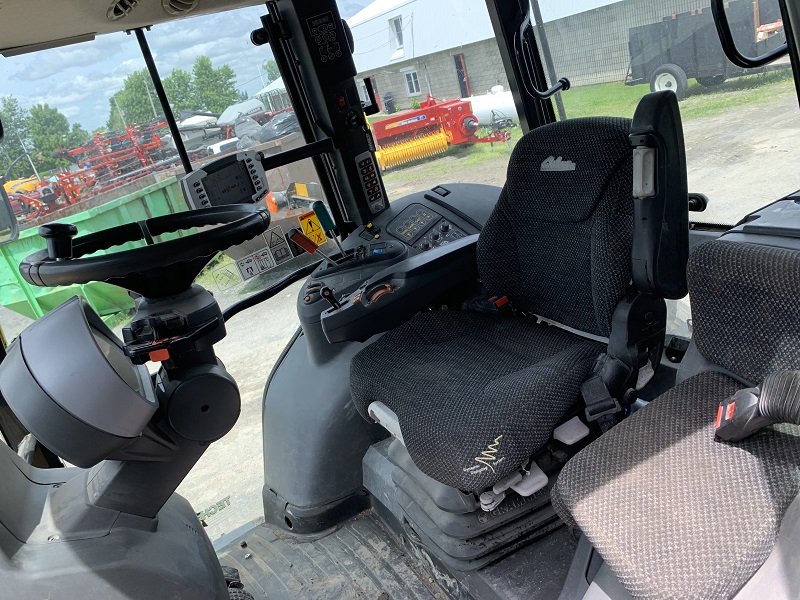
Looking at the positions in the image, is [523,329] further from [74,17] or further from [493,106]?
[74,17]

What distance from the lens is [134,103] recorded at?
7.46ft

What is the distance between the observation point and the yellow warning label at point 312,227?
91.1 inches

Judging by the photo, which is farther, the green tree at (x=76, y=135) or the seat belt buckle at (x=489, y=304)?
the green tree at (x=76, y=135)

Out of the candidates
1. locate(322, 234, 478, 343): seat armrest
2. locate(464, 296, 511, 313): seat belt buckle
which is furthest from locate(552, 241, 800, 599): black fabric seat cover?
locate(322, 234, 478, 343): seat armrest

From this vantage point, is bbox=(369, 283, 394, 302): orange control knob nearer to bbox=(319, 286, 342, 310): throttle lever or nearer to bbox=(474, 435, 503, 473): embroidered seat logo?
bbox=(319, 286, 342, 310): throttle lever

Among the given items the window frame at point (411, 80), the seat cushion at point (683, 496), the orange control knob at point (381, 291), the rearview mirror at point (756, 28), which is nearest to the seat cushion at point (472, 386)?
the orange control knob at point (381, 291)

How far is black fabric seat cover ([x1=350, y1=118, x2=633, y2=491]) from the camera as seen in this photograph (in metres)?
1.49

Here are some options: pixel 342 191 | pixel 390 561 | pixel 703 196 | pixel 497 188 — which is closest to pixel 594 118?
pixel 703 196

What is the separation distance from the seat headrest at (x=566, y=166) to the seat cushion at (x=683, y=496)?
62 centimetres

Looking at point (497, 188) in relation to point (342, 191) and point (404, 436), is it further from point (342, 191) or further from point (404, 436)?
point (404, 436)

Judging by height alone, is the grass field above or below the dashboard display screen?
below

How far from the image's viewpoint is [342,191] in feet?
8.52

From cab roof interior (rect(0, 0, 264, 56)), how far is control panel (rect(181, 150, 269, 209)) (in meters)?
0.45

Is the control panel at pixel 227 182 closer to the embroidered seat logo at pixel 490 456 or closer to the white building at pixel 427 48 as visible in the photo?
the white building at pixel 427 48
